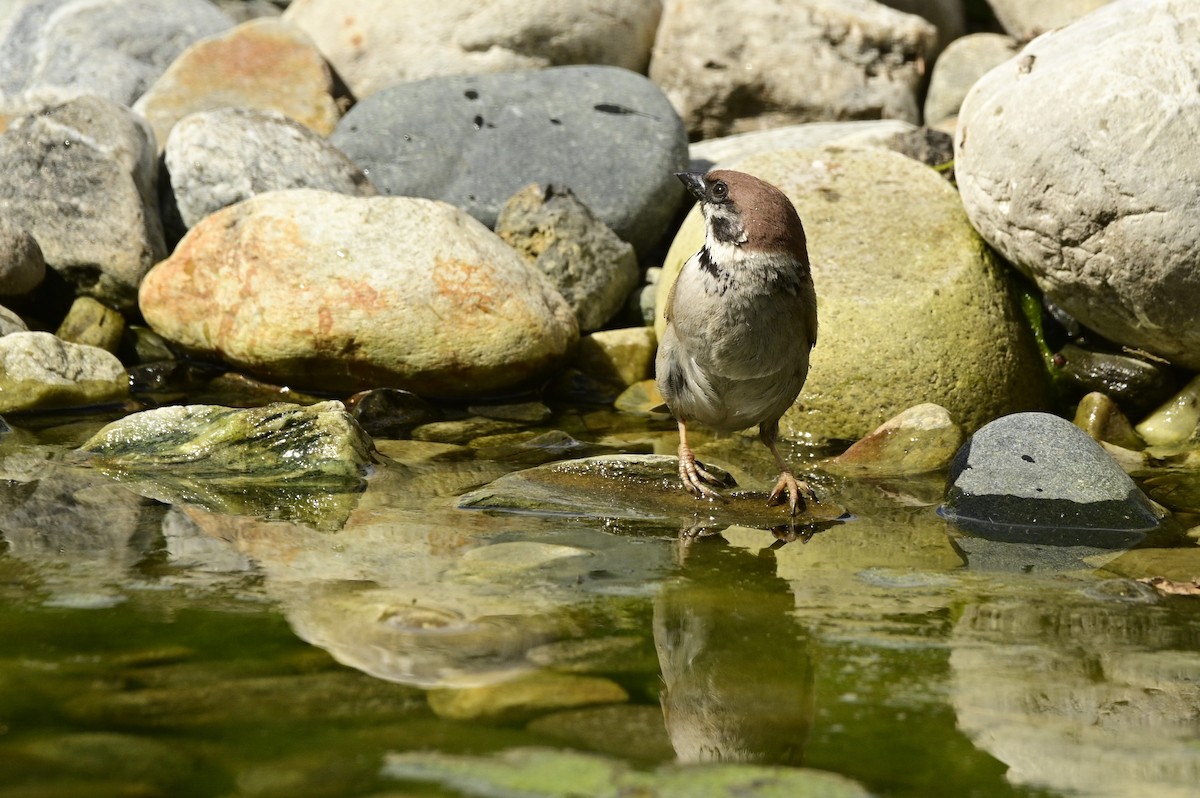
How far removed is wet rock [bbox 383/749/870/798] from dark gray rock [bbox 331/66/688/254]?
644cm

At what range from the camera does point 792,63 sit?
35.5 feet

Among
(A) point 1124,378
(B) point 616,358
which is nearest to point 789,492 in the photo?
(A) point 1124,378

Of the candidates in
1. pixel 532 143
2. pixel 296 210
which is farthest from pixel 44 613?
pixel 532 143

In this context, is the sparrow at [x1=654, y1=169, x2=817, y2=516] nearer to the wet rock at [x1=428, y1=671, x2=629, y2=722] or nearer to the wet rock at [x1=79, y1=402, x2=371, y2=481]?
the wet rock at [x1=79, y1=402, x2=371, y2=481]

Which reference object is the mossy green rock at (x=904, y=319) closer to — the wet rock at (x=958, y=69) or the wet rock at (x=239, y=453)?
the wet rock at (x=239, y=453)

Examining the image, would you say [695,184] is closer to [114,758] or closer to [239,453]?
[239,453]

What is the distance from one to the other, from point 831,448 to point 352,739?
4.48 metres

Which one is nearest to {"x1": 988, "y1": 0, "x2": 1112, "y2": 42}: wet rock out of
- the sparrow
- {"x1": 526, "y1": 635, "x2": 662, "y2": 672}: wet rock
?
the sparrow

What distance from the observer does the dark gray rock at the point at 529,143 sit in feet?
29.9

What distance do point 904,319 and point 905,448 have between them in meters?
0.88

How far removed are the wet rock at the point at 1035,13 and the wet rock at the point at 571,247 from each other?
550cm

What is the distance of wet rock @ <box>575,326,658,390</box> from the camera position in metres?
8.14

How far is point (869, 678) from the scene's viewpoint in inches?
136

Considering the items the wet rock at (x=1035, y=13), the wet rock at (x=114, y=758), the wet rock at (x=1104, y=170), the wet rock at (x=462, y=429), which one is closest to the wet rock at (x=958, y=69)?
the wet rock at (x=1035, y=13)
